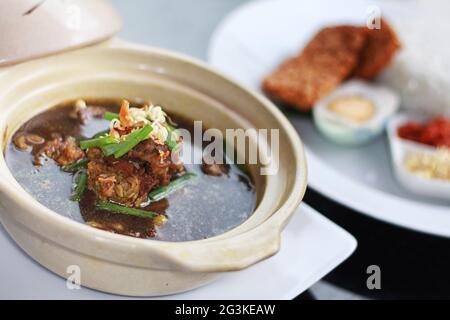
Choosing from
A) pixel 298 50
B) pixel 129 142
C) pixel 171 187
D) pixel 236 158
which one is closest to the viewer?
pixel 129 142

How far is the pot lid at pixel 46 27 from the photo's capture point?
4.60ft

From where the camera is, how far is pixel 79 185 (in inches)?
52.0

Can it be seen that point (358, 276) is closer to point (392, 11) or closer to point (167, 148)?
point (167, 148)

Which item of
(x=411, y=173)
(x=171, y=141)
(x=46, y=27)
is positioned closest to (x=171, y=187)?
(x=171, y=141)

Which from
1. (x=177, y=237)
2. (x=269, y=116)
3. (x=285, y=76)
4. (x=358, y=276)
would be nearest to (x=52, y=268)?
(x=177, y=237)

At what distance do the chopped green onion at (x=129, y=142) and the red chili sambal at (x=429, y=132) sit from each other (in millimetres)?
1233

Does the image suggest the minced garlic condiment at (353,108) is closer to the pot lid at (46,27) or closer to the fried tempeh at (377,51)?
the fried tempeh at (377,51)

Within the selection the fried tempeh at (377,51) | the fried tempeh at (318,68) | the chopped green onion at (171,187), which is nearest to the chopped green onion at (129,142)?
the chopped green onion at (171,187)

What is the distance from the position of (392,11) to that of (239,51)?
82 cm

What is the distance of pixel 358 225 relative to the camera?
175 cm

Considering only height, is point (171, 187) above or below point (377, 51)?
above

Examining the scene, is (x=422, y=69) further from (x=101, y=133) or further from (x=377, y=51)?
(x=101, y=133)

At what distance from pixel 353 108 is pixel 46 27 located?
120 centimetres

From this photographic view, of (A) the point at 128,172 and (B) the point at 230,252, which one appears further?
(A) the point at 128,172
